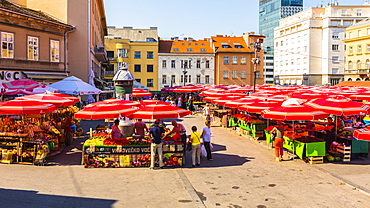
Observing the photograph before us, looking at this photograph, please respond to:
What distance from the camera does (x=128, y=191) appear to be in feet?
33.7

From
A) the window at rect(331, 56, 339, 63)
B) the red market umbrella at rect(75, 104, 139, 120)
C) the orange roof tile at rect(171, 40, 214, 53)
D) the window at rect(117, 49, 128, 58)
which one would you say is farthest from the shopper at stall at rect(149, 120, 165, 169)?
the window at rect(331, 56, 339, 63)

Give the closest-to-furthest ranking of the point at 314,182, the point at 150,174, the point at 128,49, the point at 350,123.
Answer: the point at 314,182
the point at 150,174
the point at 350,123
the point at 128,49

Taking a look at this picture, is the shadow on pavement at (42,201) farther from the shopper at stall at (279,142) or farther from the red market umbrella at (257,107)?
the red market umbrella at (257,107)

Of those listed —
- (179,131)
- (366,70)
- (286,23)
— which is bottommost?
(179,131)

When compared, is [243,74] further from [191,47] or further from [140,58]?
[140,58]

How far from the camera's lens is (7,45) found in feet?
82.7

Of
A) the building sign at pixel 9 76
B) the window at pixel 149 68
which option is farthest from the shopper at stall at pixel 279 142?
the window at pixel 149 68

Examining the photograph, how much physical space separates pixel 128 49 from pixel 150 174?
56.3 meters

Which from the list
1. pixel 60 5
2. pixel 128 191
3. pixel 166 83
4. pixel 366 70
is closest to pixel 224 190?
pixel 128 191

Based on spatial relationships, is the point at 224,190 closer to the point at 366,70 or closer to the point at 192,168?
the point at 192,168

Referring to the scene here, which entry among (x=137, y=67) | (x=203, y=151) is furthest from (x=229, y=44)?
(x=203, y=151)

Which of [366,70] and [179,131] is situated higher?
[366,70]

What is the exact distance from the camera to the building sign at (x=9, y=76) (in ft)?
81.3

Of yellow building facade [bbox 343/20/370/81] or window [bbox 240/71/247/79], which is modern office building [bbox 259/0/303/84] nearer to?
yellow building facade [bbox 343/20/370/81]
